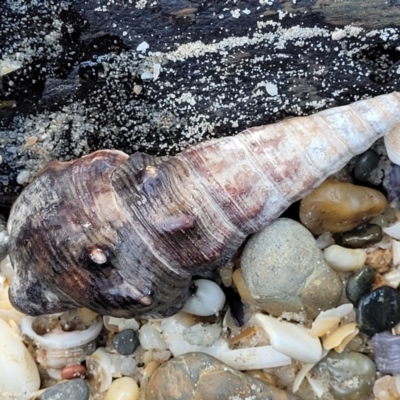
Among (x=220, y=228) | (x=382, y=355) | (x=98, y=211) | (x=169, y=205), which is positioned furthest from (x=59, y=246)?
(x=382, y=355)

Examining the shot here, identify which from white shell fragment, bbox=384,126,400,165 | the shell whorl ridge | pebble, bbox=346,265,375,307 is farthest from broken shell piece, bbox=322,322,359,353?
white shell fragment, bbox=384,126,400,165

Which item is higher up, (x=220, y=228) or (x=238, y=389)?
(x=220, y=228)

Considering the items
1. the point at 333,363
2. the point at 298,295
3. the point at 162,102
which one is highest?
the point at 162,102

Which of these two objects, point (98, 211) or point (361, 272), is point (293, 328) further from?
point (98, 211)

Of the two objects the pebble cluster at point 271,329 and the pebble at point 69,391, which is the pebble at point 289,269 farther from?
the pebble at point 69,391

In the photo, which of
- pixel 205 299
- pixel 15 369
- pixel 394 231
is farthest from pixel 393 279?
pixel 15 369

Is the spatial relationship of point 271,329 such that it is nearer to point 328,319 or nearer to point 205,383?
point 328,319

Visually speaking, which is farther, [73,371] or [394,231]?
[73,371]
